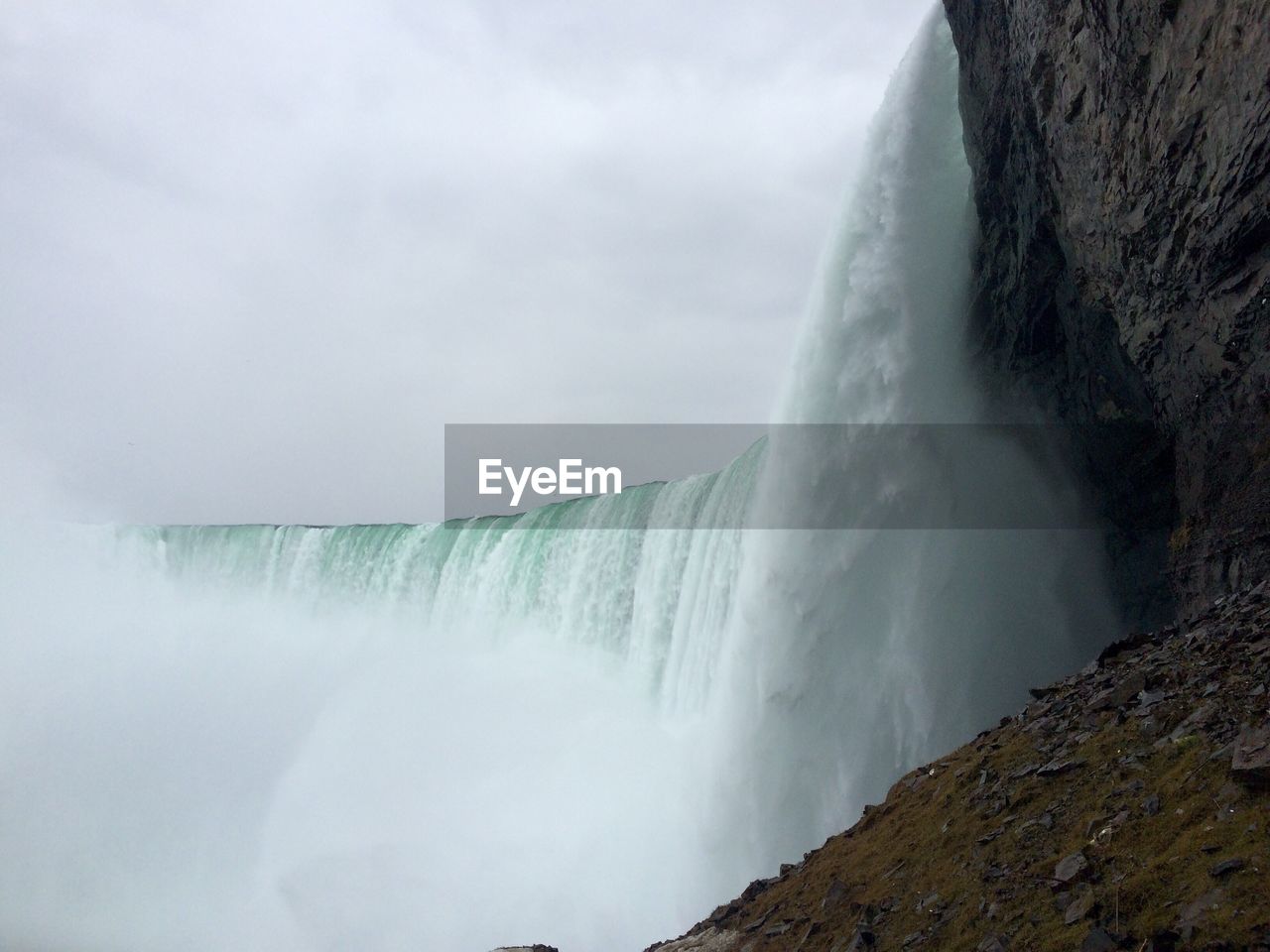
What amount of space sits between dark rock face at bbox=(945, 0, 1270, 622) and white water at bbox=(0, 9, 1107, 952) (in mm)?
1142

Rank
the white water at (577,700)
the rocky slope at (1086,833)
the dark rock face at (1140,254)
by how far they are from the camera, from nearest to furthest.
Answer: the rocky slope at (1086,833) < the dark rock face at (1140,254) < the white water at (577,700)

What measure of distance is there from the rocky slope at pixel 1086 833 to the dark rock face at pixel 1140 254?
8.31 feet

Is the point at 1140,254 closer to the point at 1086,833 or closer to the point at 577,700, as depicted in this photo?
the point at 1086,833

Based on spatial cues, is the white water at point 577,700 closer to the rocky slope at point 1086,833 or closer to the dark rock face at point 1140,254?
the dark rock face at point 1140,254

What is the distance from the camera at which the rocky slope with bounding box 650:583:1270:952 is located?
13.2 feet

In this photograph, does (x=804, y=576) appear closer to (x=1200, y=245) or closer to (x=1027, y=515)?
(x=1027, y=515)

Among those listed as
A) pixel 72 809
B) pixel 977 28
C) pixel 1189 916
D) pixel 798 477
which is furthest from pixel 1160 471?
→ pixel 72 809

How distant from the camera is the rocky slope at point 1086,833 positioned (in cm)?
403

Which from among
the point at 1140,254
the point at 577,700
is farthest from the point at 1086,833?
the point at 577,700

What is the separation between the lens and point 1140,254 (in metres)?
10.1

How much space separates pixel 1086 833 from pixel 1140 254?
7.27 metres

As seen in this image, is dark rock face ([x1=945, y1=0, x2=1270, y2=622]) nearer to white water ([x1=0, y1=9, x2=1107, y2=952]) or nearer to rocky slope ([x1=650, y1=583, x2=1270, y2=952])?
white water ([x1=0, y1=9, x2=1107, y2=952])

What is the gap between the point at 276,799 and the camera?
79.4 ft

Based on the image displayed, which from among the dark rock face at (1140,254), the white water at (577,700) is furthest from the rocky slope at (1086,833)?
the white water at (577,700)
